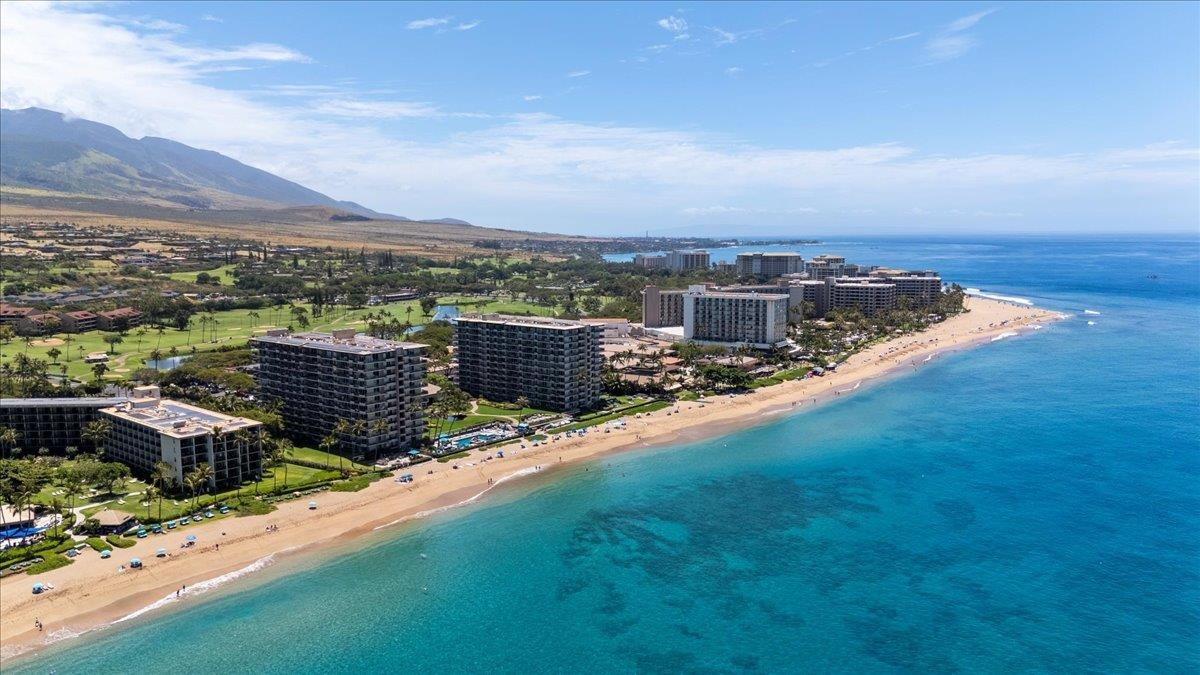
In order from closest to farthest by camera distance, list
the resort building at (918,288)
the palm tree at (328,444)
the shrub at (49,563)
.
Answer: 1. the shrub at (49,563)
2. the palm tree at (328,444)
3. the resort building at (918,288)

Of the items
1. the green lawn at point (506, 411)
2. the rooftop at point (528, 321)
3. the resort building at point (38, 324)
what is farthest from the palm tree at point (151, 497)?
the resort building at point (38, 324)

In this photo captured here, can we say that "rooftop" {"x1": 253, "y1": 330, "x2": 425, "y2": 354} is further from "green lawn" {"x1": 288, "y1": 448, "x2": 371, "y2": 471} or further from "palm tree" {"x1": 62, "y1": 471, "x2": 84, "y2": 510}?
"palm tree" {"x1": 62, "y1": 471, "x2": 84, "y2": 510}

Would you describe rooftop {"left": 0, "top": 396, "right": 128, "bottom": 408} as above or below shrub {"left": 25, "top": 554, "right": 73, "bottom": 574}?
above

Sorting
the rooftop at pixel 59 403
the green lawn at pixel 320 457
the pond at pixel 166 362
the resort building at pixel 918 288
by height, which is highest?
the resort building at pixel 918 288

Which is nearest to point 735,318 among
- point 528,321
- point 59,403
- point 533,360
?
point 528,321

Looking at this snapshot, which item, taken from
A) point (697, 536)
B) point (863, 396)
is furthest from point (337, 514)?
point (863, 396)

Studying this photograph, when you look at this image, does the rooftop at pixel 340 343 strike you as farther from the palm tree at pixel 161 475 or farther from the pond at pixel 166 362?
the pond at pixel 166 362

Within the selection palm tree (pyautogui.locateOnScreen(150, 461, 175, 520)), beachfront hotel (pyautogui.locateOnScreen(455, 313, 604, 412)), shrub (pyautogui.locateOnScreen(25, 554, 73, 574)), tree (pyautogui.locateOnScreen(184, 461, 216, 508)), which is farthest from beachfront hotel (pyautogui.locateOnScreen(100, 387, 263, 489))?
beachfront hotel (pyautogui.locateOnScreen(455, 313, 604, 412))

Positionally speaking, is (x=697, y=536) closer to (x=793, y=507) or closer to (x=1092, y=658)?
(x=793, y=507)
